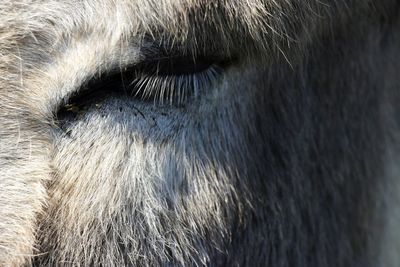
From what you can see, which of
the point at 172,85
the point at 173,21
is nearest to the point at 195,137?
the point at 172,85

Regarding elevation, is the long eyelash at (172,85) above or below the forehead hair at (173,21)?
below

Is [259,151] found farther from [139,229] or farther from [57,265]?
[57,265]

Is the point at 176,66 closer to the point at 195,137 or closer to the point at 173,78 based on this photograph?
the point at 173,78

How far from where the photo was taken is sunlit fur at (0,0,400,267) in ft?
3.27

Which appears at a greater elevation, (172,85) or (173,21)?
(173,21)

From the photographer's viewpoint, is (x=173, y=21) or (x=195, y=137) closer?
(x=173, y=21)

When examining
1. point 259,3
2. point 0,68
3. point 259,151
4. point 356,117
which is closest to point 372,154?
point 356,117

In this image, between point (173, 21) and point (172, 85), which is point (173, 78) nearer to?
point (172, 85)

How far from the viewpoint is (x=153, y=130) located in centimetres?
109

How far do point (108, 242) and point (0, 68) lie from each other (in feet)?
1.04

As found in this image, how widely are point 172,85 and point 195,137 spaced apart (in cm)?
10

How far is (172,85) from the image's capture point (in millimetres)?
1104

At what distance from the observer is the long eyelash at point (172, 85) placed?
3.57 ft

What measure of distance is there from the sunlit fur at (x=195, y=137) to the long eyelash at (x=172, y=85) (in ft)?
0.04
